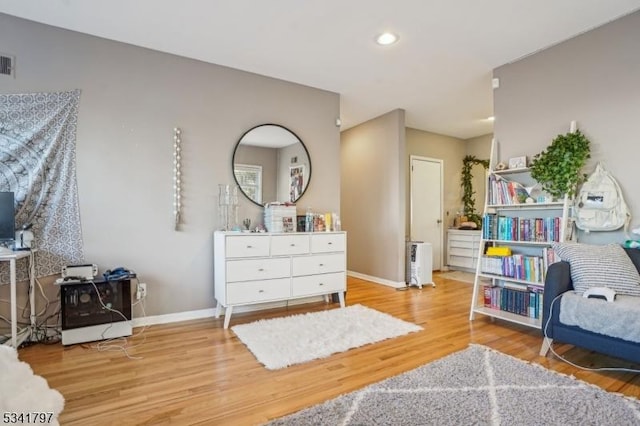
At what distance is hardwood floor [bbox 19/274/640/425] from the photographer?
169 centimetres

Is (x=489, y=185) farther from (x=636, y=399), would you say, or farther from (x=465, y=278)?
(x=465, y=278)

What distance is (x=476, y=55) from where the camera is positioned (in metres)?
3.15

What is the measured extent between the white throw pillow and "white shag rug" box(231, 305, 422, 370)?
4.29 feet

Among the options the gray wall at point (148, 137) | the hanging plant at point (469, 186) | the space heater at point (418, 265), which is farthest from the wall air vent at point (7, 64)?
the hanging plant at point (469, 186)

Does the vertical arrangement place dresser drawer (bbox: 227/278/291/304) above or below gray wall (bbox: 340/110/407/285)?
below

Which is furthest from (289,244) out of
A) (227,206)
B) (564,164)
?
(564,164)

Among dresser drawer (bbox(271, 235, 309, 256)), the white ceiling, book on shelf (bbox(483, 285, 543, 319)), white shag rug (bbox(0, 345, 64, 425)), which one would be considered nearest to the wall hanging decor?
the white ceiling

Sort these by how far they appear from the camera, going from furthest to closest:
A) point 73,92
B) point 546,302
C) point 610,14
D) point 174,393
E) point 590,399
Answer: point 73,92 < point 610,14 < point 546,302 < point 174,393 < point 590,399

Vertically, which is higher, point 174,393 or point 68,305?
point 68,305

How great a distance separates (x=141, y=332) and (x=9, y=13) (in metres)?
2.81

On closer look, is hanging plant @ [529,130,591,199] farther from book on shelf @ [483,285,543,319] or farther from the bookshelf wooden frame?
book on shelf @ [483,285,543,319]

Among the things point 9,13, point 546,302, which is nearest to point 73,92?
point 9,13

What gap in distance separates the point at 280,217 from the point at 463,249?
152 inches

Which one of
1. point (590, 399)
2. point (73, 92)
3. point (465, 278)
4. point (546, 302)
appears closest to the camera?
point (590, 399)
